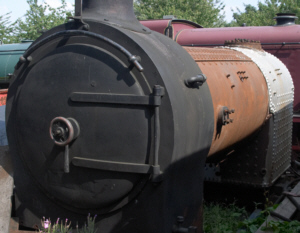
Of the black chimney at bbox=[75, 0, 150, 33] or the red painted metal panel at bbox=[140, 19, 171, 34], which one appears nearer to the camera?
the black chimney at bbox=[75, 0, 150, 33]

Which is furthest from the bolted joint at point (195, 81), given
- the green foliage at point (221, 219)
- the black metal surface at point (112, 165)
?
the green foliage at point (221, 219)

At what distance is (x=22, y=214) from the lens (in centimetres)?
337

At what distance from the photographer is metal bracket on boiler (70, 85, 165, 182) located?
8.77 ft

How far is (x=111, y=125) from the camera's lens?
110 inches

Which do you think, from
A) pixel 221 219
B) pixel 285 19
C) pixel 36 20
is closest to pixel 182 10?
pixel 36 20

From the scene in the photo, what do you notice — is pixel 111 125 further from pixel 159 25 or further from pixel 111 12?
pixel 159 25

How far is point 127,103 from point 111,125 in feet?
0.60

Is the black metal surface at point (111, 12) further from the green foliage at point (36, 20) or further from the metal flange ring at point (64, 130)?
the green foliage at point (36, 20)

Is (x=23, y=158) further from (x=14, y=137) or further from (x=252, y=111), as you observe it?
(x=252, y=111)

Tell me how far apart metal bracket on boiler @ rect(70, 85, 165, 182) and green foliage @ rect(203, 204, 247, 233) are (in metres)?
1.63

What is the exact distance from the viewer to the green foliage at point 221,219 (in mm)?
4203

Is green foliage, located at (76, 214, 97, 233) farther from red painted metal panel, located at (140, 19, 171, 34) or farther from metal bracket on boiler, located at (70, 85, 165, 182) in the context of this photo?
red painted metal panel, located at (140, 19, 171, 34)

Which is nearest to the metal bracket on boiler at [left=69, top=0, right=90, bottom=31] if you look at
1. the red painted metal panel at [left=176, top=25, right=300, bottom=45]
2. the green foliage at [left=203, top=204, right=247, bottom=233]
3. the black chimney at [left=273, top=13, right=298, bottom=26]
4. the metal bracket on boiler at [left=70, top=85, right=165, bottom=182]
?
the metal bracket on boiler at [left=70, top=85, right=165, bottom=182]

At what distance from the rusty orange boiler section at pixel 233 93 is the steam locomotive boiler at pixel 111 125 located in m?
0.05
